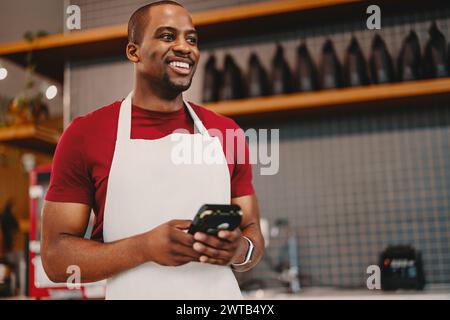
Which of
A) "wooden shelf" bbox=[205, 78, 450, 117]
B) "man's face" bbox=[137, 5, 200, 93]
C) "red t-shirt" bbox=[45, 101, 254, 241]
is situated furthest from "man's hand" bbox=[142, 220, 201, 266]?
"wooden shelf" bbox=[205, 78, 450, 117]

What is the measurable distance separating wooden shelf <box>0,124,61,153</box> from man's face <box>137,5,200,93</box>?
88 cm

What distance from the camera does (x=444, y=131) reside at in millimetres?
1851

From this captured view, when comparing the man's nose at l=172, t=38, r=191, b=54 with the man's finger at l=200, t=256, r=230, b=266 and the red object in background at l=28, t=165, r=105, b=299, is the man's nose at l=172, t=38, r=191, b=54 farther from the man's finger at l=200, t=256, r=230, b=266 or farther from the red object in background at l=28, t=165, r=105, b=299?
the red object in background at l=28, t=165, r=105, b=299

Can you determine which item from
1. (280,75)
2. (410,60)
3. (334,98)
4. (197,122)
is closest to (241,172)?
(197,122)

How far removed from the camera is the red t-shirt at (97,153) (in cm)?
109

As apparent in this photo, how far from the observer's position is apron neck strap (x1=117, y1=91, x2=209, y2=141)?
1160mm

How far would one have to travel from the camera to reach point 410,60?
71.4 inches

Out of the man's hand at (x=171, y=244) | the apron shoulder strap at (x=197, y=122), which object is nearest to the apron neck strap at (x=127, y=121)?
the apron shoulder strap at (x=197, y=122)

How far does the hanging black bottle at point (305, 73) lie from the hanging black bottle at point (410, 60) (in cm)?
29
